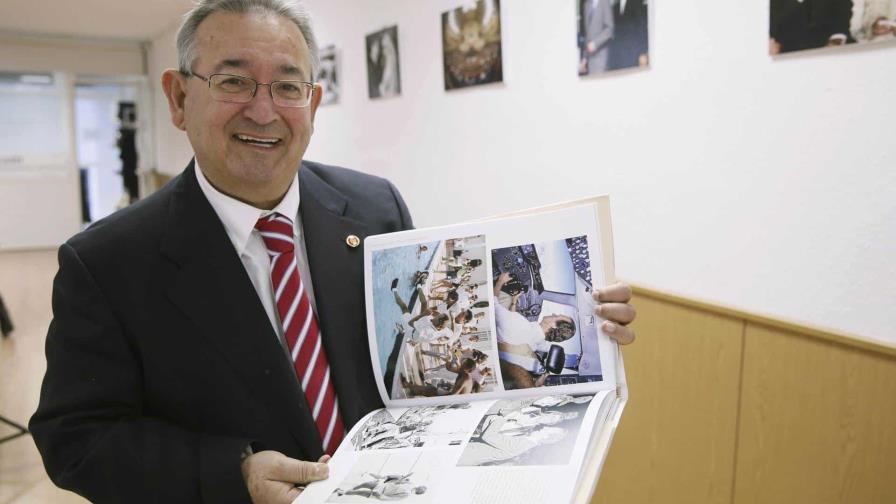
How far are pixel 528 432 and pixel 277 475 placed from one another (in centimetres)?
37

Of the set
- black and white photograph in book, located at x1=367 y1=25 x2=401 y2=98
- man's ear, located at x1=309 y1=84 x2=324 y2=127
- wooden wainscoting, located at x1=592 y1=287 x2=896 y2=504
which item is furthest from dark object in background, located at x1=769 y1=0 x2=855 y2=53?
black and white photograph in book, located at x1=367 y1=25 x2=401 y2=98

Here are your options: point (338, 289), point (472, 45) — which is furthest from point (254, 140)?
point (472, 45)

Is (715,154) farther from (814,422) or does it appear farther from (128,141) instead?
(128,141)

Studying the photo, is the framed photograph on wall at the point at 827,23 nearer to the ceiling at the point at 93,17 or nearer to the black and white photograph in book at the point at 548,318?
the black and white photograph in book at the point at 548,318

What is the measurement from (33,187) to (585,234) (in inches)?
371

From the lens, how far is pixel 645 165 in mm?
2066

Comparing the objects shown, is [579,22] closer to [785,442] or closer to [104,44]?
[785,442]

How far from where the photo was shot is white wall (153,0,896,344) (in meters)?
1.56

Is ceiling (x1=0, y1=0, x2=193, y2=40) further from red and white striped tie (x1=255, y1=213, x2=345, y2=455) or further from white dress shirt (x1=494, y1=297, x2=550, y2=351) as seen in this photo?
white dress shirt (x1=494, y1=297, x2=550, y2=351)

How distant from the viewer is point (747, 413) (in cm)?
187

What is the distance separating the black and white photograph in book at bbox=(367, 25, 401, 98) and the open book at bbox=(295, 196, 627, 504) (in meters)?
2.33

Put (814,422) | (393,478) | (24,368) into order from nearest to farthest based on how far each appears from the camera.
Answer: (393,478) → (814,422) → (24,368)

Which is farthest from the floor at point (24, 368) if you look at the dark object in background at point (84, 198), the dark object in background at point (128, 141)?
the dark object in background at point (128, 141)

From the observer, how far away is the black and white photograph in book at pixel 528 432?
875 millimetres
